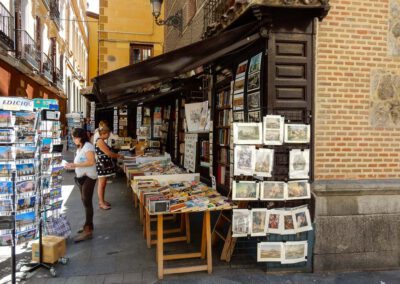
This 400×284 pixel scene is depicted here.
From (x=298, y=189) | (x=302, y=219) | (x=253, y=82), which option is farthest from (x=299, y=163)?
(x=253, y=82)

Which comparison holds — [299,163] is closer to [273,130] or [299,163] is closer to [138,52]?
[273,130]

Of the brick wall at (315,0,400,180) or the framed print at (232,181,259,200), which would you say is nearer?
the framed print at (232,181,259,200)

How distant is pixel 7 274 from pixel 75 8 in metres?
31.5

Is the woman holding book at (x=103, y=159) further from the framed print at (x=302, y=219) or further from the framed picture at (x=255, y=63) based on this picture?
the framed print at (x=302, y=219)

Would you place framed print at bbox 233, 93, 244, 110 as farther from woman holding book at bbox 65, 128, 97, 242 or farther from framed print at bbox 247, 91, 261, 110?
woman holding book at bbox 65, 128, 97, 242

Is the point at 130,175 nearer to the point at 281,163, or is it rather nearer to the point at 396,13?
the point at 281,163

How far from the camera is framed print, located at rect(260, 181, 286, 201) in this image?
4719 mm

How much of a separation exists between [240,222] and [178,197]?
2.90ft

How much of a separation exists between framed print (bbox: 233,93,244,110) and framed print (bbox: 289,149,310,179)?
46.9 inches

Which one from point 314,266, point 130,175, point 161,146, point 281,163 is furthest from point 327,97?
point 161,146

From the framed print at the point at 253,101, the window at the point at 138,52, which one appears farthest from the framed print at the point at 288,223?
the window at the point at 138,52

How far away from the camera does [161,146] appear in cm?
1224

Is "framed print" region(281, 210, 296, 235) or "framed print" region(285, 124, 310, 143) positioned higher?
"framed print" region(285, 124, 310, 143)

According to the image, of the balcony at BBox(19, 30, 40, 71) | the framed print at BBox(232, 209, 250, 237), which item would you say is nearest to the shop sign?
the framed print at BBox(232, 209, 250, 237)
